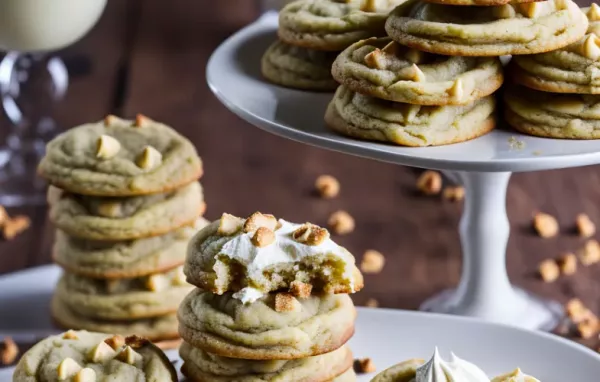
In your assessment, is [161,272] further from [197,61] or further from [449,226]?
[197,61]

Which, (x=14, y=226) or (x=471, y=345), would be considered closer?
(x=471, y=345)

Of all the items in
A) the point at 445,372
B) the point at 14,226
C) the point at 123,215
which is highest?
the point at 445,372

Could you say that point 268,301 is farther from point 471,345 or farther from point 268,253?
point 471,345

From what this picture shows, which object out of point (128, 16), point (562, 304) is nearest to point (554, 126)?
point (562, 304)

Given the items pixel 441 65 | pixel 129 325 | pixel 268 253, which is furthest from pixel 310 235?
pixel 129 325

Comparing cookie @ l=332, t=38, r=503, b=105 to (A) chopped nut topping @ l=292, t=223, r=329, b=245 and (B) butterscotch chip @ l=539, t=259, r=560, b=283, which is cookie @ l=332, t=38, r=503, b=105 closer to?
(A) chopped nut topping @ l=292, t=223, r=329, b=245

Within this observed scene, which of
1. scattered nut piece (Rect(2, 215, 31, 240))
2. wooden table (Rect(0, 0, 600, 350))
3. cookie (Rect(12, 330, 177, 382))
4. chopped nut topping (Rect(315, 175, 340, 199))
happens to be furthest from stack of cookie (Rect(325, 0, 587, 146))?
scattered nut piece (Rect(2, 215, 31, 240))

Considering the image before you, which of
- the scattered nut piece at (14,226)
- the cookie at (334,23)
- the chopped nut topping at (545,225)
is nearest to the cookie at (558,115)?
the cookie at (334,23)
